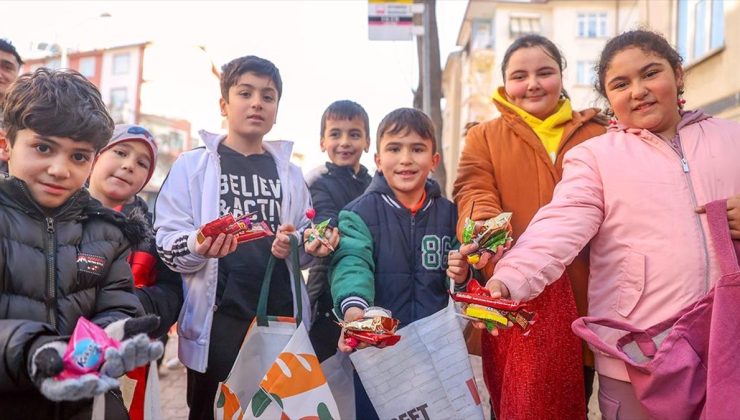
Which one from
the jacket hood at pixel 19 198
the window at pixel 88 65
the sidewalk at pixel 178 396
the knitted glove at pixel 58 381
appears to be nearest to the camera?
the knitted glove at pixel 58 381

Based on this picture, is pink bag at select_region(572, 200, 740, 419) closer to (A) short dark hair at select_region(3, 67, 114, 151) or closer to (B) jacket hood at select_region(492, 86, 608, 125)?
(B) jacket hood at select_region(492, 86, 608, 125)

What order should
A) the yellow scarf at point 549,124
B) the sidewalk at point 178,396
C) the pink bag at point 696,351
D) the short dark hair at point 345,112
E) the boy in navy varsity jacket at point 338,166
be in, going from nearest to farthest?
1. the pink bag at point 696,351
2. the yellow scarf at point 549,124
3. the boy in navy varsity jacket at point 338,166
4. the short dark hair at point 345,112
5. the sidewalk at point 178,396

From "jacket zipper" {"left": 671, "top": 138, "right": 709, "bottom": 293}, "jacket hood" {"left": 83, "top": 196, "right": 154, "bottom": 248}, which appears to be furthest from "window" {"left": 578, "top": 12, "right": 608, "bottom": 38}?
"jacket hood" {"left": 83, "top": 196, "right": 154, "bottom": 248}

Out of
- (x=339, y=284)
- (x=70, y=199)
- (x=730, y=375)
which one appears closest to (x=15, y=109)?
(x=70, y=199)

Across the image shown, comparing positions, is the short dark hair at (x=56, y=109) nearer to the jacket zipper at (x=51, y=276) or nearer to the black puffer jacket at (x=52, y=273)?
the black puffer jacket at (x=52, y=273)

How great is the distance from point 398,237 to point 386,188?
0.91 ft

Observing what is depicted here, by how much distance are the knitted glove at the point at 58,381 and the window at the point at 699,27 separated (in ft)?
33.2

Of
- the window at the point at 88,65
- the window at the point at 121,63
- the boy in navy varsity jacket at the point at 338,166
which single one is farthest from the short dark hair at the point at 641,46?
the window at the point at 88,65

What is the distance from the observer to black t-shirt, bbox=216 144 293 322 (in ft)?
8.43

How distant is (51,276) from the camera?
171 centimetres

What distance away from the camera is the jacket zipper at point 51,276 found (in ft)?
5.57

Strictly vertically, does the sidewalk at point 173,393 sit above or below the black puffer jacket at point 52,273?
below

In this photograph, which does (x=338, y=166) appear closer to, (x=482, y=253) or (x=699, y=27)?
(x=482, y=253)

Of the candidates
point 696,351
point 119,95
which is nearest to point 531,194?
point 696,351
